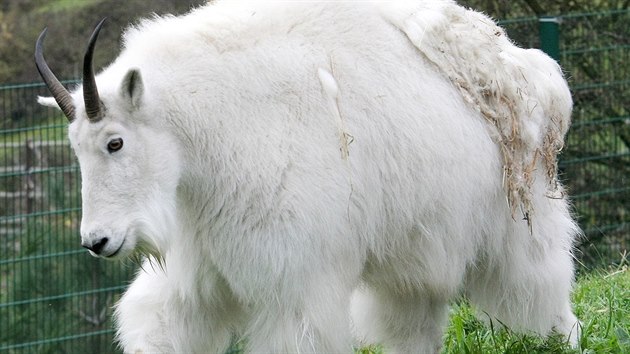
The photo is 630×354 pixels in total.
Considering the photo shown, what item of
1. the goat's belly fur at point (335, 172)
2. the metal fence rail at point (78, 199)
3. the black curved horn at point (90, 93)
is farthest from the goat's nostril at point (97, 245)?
the metal fence rail at point (78, 199)

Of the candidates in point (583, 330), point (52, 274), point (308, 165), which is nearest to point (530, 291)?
point (583, 330)

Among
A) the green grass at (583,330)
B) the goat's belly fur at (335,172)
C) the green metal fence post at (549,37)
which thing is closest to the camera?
the goat's belly fur at (335,172)

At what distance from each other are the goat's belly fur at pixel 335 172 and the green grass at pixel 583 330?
165mm

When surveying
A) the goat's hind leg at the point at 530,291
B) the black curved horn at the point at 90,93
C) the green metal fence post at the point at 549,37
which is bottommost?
the green metal fence post at the point at 549,37

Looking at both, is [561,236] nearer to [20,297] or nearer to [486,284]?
[486,284]

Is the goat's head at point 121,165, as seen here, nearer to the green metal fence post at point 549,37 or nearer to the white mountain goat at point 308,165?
the white mountain goat at point 308,165

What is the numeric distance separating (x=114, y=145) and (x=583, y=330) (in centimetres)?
242

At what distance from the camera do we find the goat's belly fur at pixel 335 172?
14.4ft

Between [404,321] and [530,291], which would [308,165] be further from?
[530,291]

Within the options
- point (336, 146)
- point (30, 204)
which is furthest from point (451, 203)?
point (30, 204)

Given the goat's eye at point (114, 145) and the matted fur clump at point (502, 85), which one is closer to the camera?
the goat's eye at point (114, 145)

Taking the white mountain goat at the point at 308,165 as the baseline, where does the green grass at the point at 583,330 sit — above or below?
below

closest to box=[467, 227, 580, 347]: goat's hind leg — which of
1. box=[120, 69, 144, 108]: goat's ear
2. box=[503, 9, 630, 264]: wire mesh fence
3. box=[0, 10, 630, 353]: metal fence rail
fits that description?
Answer: box=[0, 10, 630, 353]: metal fence rail

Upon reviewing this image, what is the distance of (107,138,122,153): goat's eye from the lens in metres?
4.21
